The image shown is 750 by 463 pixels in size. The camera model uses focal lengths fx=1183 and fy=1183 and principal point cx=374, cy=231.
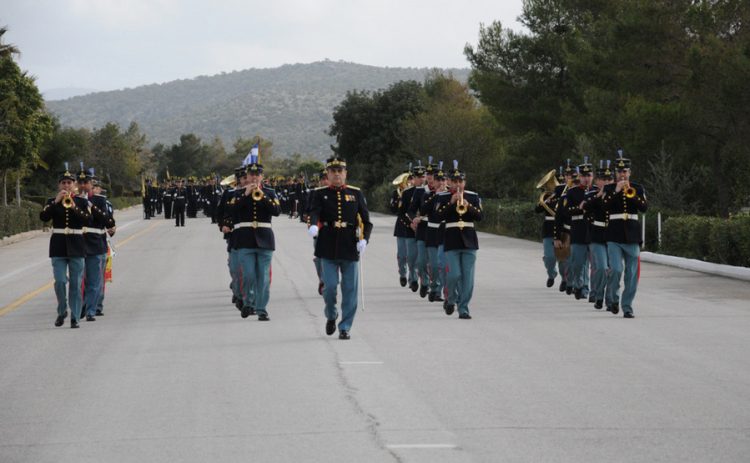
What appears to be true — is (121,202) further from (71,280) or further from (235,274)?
(71,280)

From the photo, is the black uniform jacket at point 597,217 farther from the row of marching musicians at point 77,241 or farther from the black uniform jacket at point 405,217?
the row of marching musicians at point 77,241

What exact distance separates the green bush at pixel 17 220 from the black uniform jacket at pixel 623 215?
25.6 m

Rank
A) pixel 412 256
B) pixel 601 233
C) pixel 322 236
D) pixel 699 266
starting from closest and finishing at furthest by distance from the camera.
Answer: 1. pixel 322 236
2. pixel 601 233
3. pixel 412 256
4. pixel 699 266

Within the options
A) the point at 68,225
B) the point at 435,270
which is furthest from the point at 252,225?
the point at 435,270

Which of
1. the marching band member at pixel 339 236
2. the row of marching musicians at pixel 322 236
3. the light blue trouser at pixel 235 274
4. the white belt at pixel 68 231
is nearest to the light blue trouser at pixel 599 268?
the row of marching musicians at pixel 322 236

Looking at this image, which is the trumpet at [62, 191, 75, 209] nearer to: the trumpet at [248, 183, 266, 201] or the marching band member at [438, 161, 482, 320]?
the trumpet at [248, 183, 266, 201]

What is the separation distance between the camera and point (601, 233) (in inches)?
606

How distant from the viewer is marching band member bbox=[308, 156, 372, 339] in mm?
12570

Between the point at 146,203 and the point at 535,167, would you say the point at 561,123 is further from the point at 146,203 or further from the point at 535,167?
the point at 146,203

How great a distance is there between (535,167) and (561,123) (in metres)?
2.33

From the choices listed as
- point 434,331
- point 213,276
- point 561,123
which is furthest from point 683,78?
point 434,331

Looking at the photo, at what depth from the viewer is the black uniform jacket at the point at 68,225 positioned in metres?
13.8

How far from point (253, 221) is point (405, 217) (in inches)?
179

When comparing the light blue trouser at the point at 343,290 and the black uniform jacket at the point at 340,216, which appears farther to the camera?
the black uniform jacket at the point at 340,216
